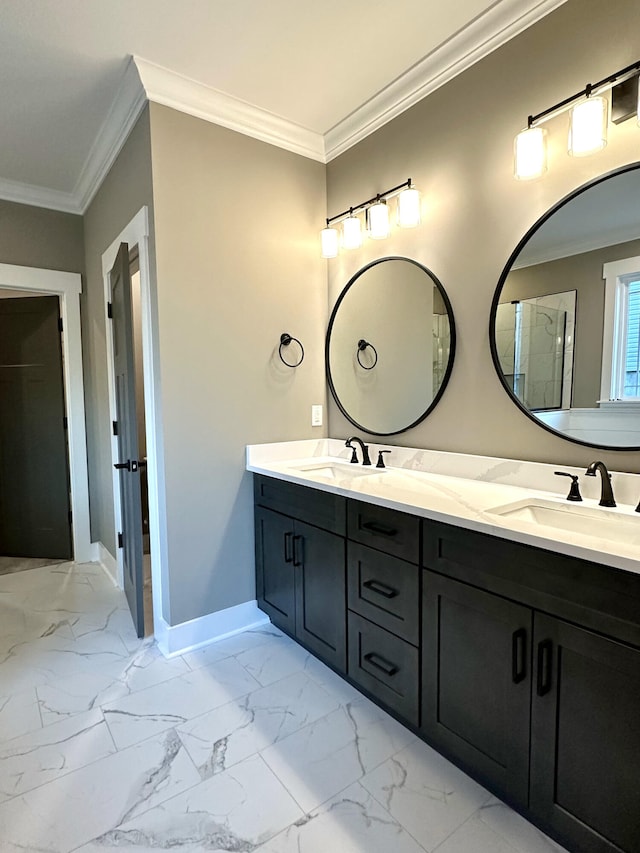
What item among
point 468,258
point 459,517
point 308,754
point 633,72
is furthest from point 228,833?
point 633,72

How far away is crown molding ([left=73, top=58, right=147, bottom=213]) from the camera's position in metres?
2.15

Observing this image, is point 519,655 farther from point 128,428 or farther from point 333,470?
point 128,428

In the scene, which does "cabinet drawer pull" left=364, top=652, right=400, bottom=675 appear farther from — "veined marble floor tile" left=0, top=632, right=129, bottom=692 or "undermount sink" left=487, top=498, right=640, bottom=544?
"veined marble floor tile" left=0, top=632, right=129, bottom=692

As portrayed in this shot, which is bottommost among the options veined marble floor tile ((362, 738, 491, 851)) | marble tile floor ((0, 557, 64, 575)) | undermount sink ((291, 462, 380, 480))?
marble tile floor ((0, 557, 64, 575))

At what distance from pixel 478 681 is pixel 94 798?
1.27 metres

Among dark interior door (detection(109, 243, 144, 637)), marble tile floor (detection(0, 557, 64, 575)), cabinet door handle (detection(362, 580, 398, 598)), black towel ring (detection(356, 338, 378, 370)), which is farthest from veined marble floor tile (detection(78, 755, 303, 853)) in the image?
marble tile floor (detection(0, 557, 64, 575))

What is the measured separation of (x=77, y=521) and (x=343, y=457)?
2292 mm

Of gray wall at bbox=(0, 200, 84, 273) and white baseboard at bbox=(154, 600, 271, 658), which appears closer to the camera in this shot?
white baseboard at bbox=(154, 600, 271, 658)

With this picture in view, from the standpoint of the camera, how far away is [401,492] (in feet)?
5.94

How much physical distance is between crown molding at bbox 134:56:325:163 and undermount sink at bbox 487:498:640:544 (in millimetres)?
2228

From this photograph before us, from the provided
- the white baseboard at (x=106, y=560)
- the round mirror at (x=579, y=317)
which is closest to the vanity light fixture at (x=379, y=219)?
the round mirror at (x=579, y=317)

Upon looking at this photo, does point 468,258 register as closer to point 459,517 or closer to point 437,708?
point 459,517

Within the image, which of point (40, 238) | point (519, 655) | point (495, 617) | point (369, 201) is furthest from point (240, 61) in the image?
point (519, 655)

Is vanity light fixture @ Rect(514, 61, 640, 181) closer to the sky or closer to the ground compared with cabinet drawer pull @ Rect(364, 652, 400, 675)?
closer to the sky
